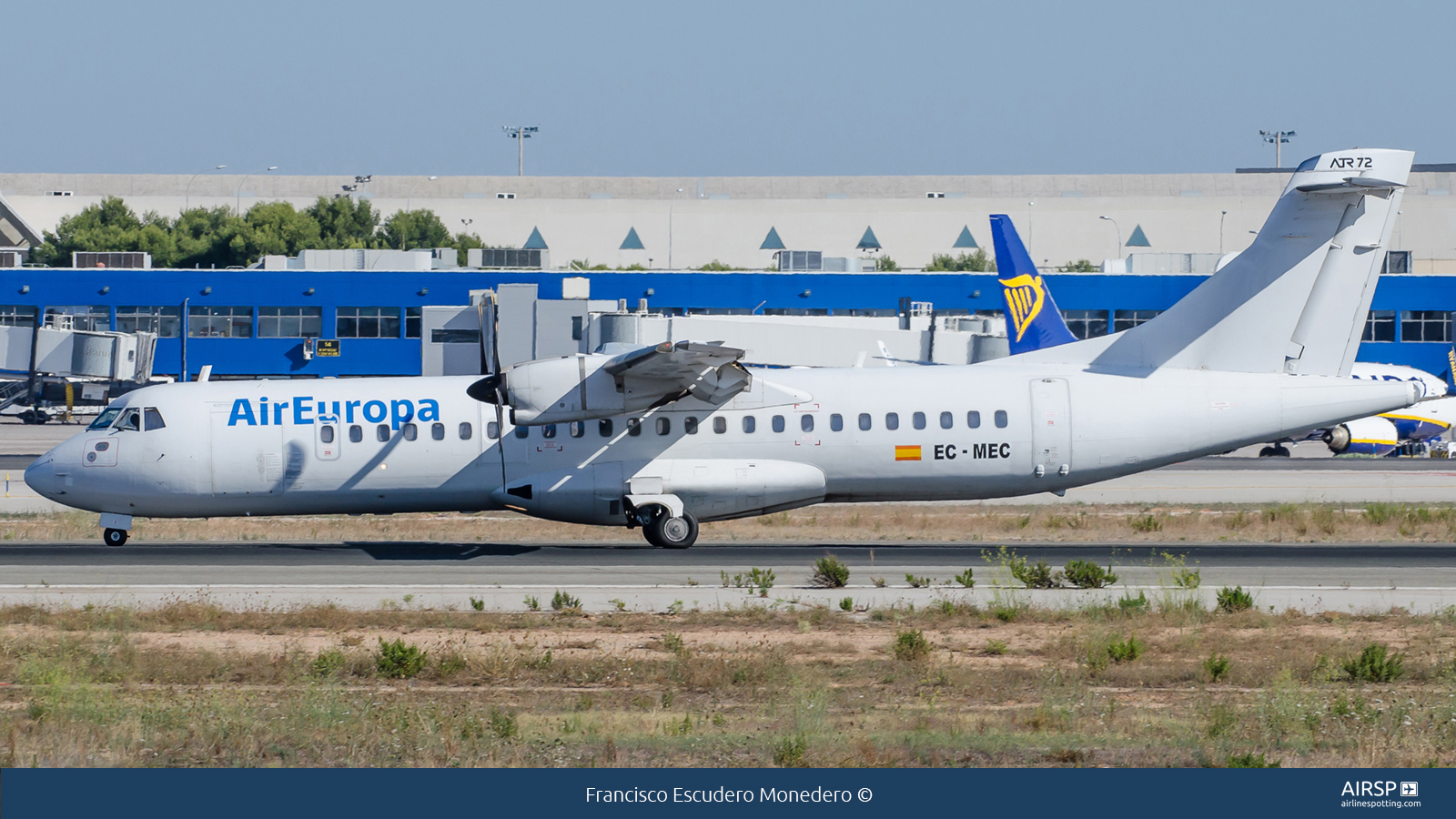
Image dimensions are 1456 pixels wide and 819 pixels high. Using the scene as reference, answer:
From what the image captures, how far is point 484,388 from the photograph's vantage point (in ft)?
83.0

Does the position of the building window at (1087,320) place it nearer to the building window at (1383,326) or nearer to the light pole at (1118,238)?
the building window at (1383,326)

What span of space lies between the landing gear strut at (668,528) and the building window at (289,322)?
60.6m

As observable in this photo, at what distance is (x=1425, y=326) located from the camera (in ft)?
273

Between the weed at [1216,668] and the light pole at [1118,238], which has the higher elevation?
the light pole at [1118,238]

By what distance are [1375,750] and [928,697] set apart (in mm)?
4463

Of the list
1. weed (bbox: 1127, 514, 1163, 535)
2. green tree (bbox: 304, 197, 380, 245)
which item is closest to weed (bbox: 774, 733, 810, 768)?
weed (bbox: 1127, 514, 1163, 535)

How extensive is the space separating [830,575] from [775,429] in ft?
17.3

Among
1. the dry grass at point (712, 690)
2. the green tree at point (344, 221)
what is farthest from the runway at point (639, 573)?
the green tree at point (344, 221)

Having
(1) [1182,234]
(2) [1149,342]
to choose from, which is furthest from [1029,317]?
(1) [1182,234]

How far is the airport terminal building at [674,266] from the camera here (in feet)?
268

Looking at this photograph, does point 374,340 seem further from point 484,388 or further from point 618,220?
point 484,388

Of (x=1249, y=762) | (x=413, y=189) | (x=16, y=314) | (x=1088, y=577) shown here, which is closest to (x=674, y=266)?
(x=413, y=189)

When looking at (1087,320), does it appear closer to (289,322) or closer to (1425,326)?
(1425,326)

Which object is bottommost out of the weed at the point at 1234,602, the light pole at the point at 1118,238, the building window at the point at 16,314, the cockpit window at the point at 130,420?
the weed at the point at 1234,602
